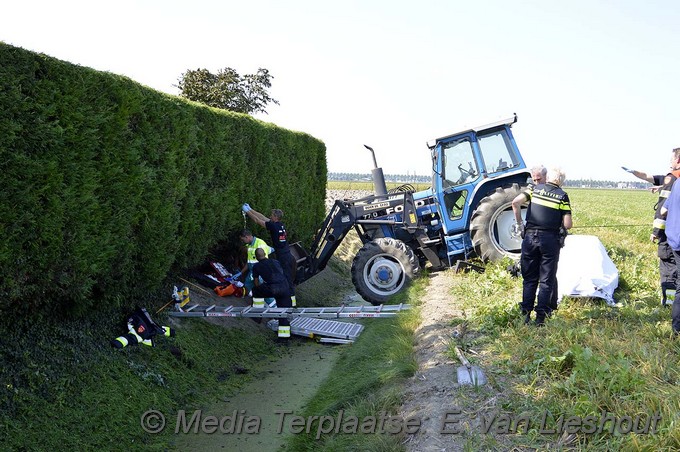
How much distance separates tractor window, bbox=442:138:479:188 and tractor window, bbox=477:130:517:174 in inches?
9.3

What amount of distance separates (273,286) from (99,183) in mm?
3820

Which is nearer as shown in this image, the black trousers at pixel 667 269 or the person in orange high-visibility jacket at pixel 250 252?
the black trousers at pixel 667 269

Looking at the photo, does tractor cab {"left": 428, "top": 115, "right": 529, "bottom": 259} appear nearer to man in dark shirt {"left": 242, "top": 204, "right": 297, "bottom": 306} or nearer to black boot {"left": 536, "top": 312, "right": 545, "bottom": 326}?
man in dark shirt {"left": 242, "top": 204, "right": 297, "bottom": 306}

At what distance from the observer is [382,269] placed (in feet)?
35.3

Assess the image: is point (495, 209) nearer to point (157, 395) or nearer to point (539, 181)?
point (539, 181)

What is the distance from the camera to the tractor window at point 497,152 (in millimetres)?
10625

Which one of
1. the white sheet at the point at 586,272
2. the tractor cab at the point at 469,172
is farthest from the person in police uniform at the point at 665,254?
the tractor cab at the point at 469,172

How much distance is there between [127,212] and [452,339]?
4.04 meters

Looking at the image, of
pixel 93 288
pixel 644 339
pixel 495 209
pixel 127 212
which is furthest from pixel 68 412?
pixel 495 209

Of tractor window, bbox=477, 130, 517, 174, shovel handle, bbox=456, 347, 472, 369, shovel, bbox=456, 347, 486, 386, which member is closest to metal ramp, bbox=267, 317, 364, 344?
shovel handle, bbox=456, 347, 472, 369

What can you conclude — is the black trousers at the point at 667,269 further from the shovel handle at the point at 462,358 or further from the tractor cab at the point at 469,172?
the tractor cab at the point at 469,172

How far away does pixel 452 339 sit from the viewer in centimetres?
607

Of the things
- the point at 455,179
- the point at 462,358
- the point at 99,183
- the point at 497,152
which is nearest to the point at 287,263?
the point at 455,179

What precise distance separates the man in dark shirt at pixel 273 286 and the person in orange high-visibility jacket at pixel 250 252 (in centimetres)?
29
